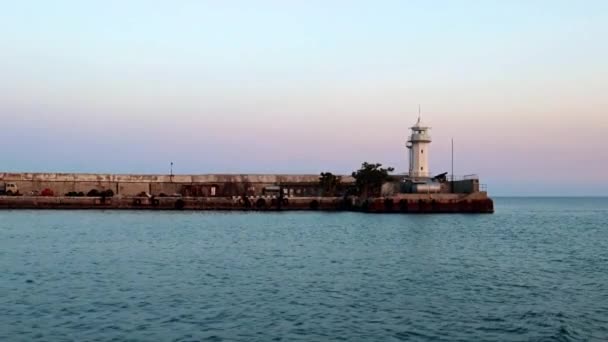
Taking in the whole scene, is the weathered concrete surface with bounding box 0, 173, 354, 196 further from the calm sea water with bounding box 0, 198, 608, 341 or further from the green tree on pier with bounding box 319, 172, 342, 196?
the calm sea water with bounding box 0, 198, 608, 341

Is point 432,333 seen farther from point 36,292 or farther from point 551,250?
point 551,250

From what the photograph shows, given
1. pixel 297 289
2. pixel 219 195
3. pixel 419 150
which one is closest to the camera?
pixel 297 289

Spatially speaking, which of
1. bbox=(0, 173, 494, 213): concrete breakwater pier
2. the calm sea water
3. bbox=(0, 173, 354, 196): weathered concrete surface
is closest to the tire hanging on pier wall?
bbox=(0, 173, 494, 213): concrete breakwater pier

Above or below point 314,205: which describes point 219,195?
above

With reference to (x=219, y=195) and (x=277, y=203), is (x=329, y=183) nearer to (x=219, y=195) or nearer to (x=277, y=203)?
(x=277, y=203)


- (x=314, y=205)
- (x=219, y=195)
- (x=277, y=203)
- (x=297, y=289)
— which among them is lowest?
(x=297, y=289)

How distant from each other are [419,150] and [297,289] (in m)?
58.9

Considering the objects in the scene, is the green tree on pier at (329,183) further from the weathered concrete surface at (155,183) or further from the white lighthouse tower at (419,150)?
the white lighthouse tower at (419,150)

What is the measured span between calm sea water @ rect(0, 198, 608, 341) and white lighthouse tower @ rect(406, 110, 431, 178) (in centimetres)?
3689

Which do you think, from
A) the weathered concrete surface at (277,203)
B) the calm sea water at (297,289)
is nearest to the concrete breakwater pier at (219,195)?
the weathered concrete surface at (277,203)

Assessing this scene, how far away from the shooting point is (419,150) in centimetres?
7881

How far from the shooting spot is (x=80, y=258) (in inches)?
1196

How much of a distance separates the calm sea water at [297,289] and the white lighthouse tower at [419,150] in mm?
36893

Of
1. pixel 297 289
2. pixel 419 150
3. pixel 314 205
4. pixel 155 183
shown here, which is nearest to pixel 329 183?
pixel 314 205
